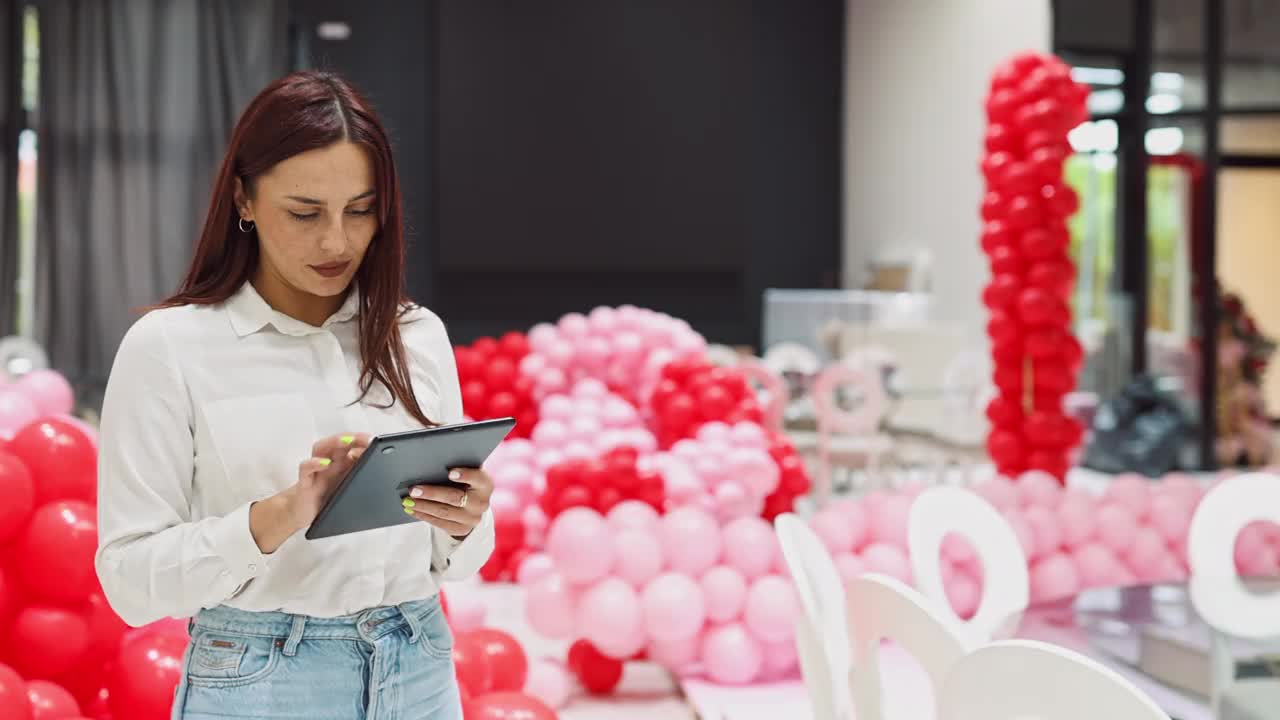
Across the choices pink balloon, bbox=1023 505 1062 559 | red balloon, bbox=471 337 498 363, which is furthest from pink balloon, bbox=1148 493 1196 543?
red balloon, bbox=471 337 498 363

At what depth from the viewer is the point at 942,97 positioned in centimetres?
1020

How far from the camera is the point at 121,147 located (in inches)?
328

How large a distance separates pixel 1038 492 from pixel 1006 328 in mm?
980

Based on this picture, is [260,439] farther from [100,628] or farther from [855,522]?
[855,522]

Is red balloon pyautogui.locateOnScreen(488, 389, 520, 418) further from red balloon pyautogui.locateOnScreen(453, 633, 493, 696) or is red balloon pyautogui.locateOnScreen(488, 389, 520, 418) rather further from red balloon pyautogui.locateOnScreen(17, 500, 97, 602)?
red balloon pyautogui.locateOnScreen(17, 500, 97, 602)

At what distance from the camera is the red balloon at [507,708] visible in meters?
2.34

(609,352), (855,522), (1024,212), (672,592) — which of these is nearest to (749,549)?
(672,592)

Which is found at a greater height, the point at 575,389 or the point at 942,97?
the point at 942,97

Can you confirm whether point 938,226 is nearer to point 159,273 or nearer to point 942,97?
point 942,97

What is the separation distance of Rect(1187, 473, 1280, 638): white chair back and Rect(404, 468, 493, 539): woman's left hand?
1.57 m

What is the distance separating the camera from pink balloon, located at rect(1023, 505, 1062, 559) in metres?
3.90

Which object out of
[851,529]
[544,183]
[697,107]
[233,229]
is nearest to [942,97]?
[697,107]

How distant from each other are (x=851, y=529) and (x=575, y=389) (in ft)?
7.07

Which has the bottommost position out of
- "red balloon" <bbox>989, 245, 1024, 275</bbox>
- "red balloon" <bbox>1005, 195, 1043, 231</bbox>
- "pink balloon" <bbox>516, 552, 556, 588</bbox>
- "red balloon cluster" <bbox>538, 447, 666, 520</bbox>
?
"pink balloon" <bbox>516, 552, 556, 588</bbox>
